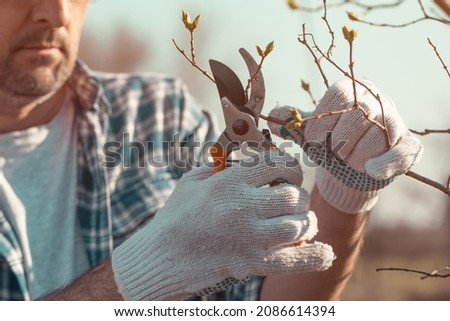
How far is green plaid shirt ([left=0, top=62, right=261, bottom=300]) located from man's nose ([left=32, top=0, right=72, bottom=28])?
1.46 ft

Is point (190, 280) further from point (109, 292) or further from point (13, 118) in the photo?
point (13, 118)

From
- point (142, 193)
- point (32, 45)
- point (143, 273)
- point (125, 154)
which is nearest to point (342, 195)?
point (143, 273)

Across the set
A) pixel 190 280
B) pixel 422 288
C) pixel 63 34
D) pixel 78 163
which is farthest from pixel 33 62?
pixel 422 288

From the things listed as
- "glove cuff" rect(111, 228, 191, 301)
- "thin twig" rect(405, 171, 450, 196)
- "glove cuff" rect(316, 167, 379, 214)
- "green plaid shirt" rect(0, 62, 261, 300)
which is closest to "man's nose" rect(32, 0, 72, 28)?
"green plaid shirt" rect(0, 62, 261, 300)

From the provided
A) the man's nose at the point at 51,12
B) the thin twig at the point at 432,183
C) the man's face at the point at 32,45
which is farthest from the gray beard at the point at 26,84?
the thin twig at the point at 432,183

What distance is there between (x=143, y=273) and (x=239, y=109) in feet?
2.01

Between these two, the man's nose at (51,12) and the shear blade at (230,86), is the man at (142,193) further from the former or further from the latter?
the shear blade at (230,86)

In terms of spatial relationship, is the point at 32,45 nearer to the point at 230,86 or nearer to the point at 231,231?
the point at 230,86

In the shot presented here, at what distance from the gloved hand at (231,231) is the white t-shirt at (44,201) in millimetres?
961

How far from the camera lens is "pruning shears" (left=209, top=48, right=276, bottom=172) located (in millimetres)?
2691

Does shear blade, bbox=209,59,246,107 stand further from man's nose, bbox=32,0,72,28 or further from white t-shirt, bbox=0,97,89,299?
white t-shirt, bbox=0,97,89,299

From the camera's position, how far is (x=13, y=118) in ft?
12.6

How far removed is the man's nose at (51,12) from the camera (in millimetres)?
3670

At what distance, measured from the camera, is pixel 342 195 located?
306 centimetres
